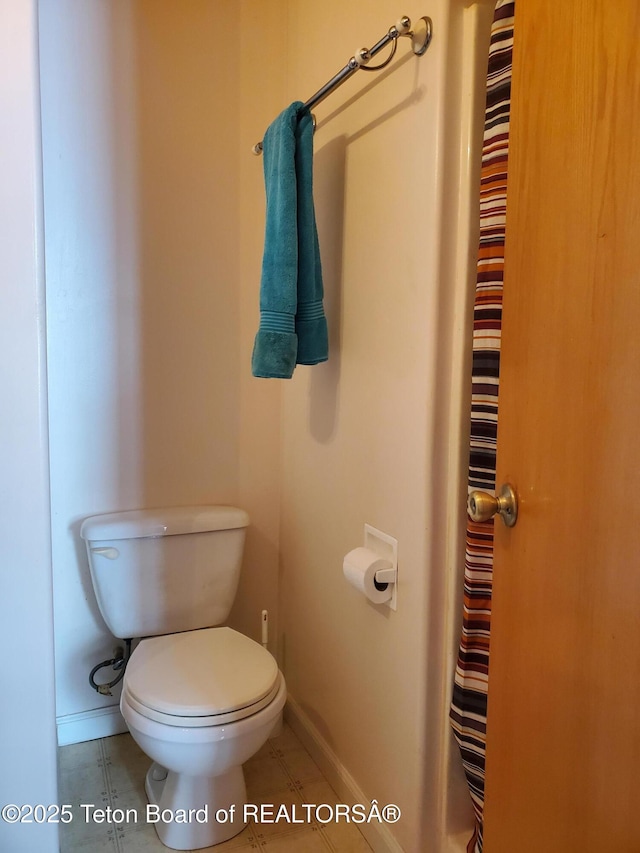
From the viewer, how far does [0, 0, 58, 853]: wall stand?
45.6 inches

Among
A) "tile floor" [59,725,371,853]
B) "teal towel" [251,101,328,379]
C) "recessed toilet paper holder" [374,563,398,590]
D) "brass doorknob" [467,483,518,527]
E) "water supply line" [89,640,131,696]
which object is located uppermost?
"teal towel" [251,101,328,379]

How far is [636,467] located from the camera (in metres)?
0.66

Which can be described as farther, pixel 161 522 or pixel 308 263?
pixel 161 522

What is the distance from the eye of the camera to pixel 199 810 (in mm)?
1557

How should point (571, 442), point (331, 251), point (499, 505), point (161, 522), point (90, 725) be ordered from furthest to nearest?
1. point (90, 725)
2. point (161, 522)
3. point (331, 251)
4. point (499, 505)
5. point (571, 442)

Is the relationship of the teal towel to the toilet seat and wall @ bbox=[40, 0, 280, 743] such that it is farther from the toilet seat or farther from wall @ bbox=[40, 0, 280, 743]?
the toilet seat

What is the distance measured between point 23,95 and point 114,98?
74cm

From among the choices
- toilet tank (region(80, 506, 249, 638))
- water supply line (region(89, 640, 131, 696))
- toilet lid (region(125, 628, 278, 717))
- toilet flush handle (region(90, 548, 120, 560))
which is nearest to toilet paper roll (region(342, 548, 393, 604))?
toilet lid (region(125, 628, 278, 717))

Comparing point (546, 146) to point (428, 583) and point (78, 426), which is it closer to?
point (428, 583)

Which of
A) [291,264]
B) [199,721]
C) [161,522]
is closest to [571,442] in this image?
[291,264]

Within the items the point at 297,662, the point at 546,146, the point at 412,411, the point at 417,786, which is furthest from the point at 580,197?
the point at 297,662

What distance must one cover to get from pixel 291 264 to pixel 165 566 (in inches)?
37.5

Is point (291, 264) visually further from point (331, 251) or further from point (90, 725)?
point (90, 725)

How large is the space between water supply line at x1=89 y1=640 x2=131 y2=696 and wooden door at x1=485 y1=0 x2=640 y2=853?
1275mm
